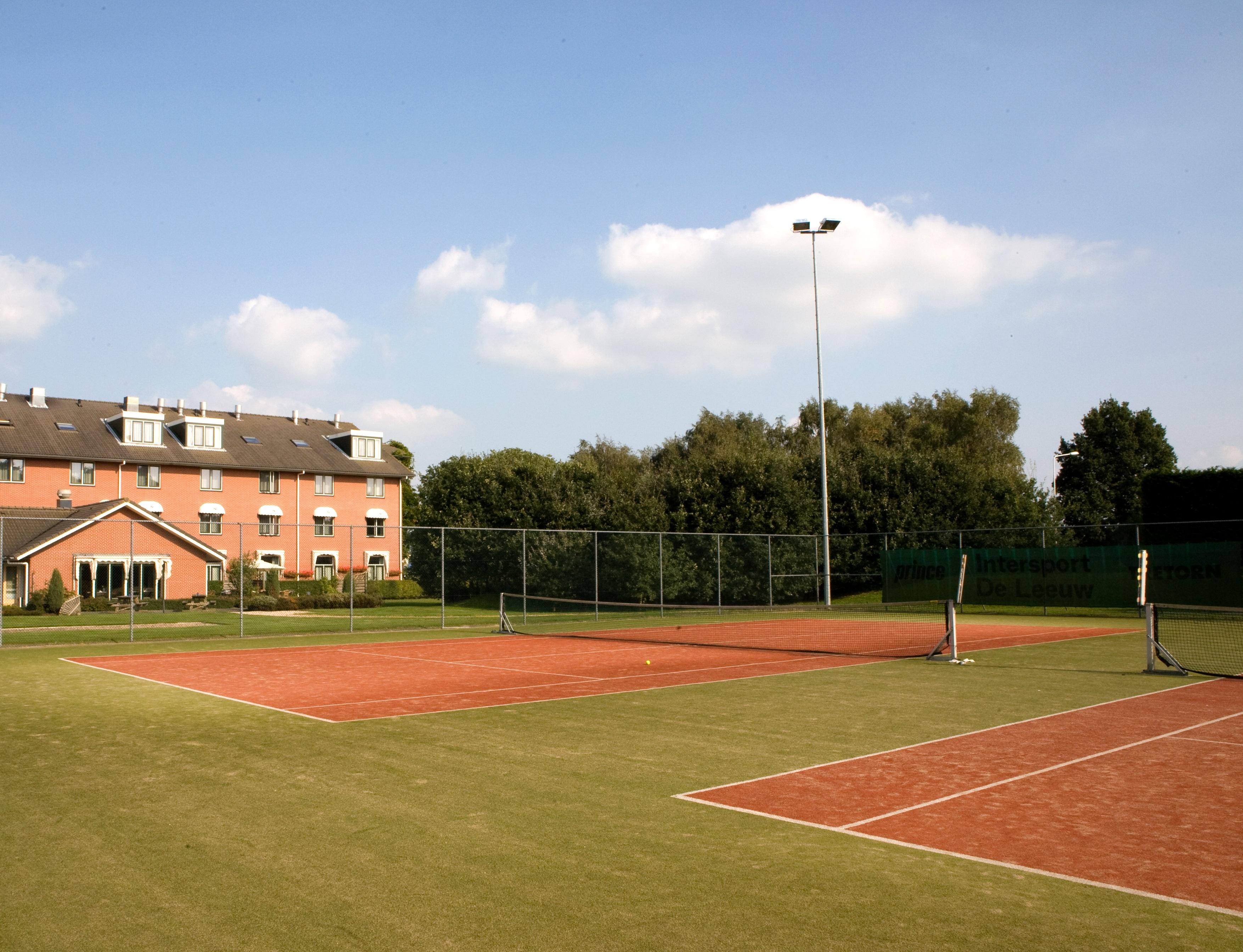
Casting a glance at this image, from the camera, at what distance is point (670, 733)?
380 inches

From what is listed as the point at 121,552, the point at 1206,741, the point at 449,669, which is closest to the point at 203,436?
the point at 121,552

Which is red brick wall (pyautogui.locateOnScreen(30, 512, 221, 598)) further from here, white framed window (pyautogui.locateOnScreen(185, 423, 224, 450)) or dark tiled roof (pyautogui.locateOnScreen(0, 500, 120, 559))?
white framed window (pyautogui.locateOnScreen(185, 423, 224, 450))

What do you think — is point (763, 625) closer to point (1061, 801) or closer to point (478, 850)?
point (1061, 801)

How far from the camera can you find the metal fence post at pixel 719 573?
98.0 ft

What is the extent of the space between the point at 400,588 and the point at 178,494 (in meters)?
12.6

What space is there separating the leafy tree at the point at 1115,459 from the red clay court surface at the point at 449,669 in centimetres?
4261

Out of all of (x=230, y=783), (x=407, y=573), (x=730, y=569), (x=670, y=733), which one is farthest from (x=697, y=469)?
(x=230, y=783)

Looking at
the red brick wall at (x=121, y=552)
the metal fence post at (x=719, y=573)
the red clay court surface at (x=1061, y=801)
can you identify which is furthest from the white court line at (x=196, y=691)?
the red brick wall at (x=121, y=552)

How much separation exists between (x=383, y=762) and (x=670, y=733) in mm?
2849

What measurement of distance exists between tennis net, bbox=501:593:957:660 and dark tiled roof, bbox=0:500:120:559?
55.6 ft

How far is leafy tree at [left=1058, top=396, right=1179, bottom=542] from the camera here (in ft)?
199

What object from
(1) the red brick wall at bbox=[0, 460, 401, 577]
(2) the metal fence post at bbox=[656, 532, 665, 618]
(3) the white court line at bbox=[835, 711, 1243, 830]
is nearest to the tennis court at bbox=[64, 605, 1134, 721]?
(2) the metal fence post at bbox=[656, 532, 665, 618]

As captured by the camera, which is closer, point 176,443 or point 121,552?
point 121,552

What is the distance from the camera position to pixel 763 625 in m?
26.1
